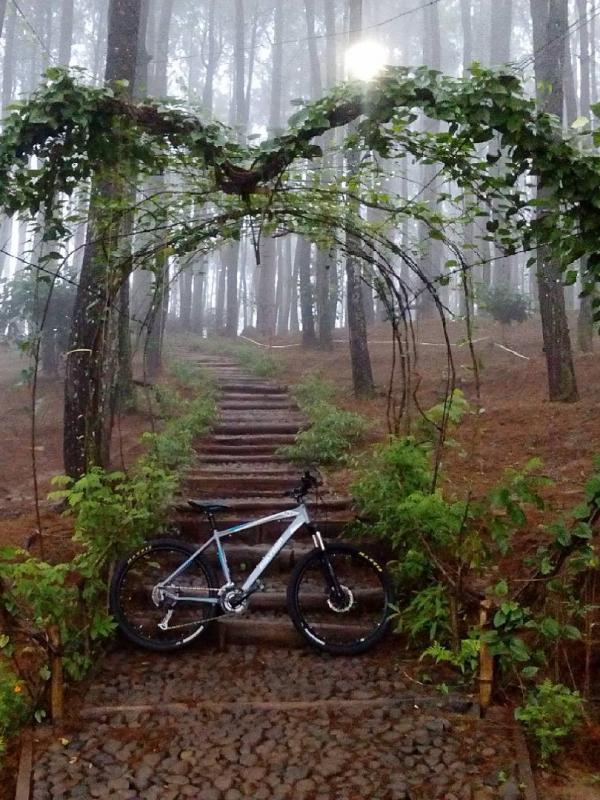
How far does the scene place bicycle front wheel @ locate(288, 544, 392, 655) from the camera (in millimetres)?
4840

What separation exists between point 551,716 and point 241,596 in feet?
7.08

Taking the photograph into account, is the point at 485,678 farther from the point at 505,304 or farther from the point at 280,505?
the point at 505,304

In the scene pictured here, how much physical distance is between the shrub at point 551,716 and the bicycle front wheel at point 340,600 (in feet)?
4.41

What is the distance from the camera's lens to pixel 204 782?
347cm

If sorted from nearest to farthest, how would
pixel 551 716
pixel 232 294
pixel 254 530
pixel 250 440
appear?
pixel 551 716 → pixel 254 530 → pixel 250 440 → pixel 232 294

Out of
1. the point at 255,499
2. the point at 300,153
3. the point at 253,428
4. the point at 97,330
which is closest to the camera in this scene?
the point at 300,153

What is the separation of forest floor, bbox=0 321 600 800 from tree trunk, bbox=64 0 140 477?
45 cm

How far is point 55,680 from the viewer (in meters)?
3.97

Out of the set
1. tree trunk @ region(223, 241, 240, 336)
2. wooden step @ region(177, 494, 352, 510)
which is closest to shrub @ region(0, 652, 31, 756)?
wooden step @ region(177, 494, 352, 510)

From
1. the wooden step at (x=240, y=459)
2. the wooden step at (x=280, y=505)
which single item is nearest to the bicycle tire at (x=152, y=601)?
the wooden step at (x=280, y=505)

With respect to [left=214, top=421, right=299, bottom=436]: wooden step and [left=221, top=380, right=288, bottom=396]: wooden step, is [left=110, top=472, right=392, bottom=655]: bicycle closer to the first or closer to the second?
[left=214, top=421, right=299, bottom=436]: wooden step

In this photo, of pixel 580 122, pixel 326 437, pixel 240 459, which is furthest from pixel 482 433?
pixel 580 122

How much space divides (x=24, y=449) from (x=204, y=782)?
24.6ft

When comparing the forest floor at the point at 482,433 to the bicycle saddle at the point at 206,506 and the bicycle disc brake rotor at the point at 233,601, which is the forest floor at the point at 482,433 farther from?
the bicycle disc brake rotor at the point at 233,601
